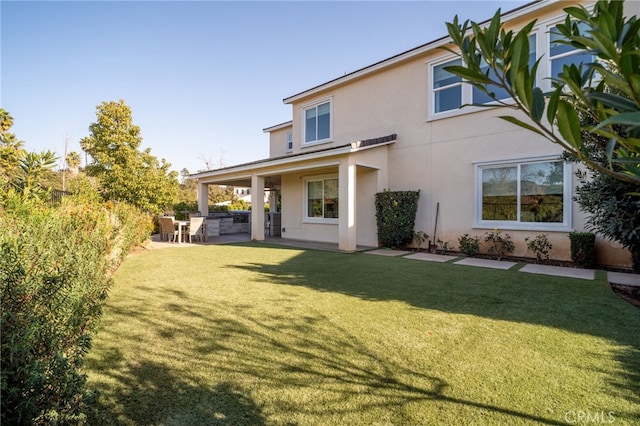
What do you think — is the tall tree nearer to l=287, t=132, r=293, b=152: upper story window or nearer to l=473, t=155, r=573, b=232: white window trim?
l=473, t=155, r=573, b=232: white window trim

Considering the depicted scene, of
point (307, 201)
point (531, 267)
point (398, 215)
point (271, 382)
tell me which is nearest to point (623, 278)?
point (531, 267)

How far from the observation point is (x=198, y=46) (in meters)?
12.5

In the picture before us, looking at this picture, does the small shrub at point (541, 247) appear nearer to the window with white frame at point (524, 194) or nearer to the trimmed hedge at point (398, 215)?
the window with white frame at point (524, 194)

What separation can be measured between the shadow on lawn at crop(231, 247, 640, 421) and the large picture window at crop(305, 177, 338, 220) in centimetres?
536

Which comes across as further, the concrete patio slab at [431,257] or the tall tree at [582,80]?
the concrete patio slab at [431,257]

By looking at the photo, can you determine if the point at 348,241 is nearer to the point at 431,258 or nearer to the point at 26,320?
the point at 431,258

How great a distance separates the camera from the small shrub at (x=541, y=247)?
926 cm

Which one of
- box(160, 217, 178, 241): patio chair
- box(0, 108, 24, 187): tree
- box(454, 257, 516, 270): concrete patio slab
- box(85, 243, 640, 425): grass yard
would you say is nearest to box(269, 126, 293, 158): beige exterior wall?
box(160, 217, 178, 241): patio chair

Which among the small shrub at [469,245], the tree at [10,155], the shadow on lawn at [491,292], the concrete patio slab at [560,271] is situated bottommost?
the shadow on lawn at [491,292]

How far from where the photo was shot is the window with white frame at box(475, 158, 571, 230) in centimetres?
922

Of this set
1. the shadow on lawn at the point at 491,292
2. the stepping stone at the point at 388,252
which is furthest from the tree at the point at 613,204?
the stepping stone at the point at 388,252

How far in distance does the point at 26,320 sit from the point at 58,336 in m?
0.49

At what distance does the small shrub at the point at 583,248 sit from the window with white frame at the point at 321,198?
8.17 meters

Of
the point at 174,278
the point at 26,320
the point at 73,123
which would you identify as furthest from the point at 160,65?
the point at 73,123
